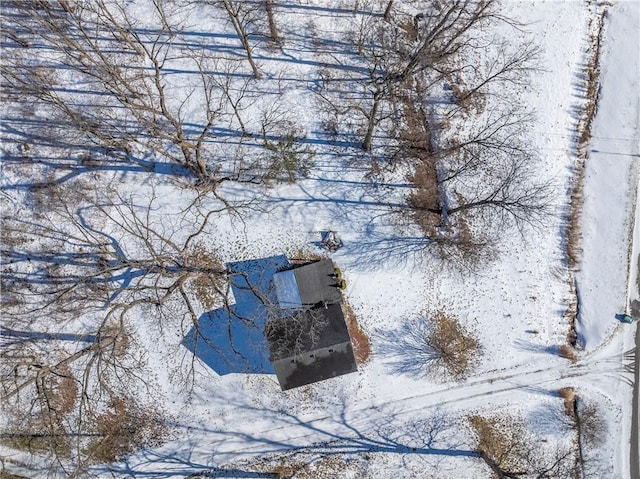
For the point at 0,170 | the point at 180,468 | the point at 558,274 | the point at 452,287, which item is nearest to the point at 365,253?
the point at 452,287

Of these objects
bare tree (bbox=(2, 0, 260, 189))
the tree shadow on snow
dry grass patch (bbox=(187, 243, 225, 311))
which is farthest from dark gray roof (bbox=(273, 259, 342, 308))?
bare tree (bbox=(2, 0, 260, 189))

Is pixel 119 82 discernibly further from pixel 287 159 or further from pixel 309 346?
pixel 309 346

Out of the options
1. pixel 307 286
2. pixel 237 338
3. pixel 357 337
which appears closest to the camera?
pixel 307 286

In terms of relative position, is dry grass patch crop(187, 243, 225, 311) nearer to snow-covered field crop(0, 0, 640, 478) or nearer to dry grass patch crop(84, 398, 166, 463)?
snow-covered field crop(0, 0, 640, 478)

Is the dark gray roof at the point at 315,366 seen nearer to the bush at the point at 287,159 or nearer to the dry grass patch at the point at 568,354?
the bush at the point at 287,159

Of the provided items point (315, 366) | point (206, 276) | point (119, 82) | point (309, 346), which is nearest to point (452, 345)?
point (315, 366)

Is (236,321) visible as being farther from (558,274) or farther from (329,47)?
(558,274)

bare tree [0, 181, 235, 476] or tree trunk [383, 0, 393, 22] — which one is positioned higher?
tree trunk [383, 0, 393, 22]

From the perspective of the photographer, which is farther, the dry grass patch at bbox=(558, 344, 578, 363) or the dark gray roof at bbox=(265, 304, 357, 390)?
the dry grass patch at bbox=(558, 344, 578, 363)
